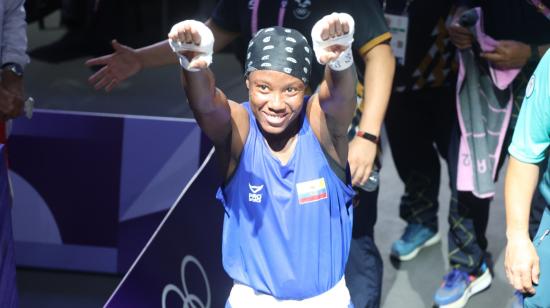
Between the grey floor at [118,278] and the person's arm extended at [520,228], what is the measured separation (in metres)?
1.32

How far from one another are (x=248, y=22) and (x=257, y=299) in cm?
96

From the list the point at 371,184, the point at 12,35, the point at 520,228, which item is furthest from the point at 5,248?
the point at 520,228

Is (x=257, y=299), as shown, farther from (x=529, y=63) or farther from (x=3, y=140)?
(x=529, y=63)

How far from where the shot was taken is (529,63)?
3.29 m

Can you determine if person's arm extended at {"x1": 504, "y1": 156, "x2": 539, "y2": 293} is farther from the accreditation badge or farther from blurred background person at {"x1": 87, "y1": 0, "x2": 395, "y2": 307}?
the accreditation badge

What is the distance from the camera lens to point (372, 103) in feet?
9.25

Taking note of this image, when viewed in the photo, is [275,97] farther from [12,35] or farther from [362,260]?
[12,35]

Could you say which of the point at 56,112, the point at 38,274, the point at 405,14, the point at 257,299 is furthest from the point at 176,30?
the point at 38,274

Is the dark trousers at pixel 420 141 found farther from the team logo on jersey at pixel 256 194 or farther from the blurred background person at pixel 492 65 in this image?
the team logo on jersey at pixel 256 194

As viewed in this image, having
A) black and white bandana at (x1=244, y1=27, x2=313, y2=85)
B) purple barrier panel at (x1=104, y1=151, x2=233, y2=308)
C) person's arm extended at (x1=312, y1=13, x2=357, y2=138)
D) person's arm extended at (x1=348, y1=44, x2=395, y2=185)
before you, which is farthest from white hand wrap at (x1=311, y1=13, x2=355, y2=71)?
purple barrier panel at (x1=104, y1=151, x2=233, y2=308)

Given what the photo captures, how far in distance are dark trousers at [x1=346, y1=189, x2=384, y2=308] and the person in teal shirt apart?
792 millimetres

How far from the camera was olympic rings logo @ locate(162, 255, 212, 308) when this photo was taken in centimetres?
308

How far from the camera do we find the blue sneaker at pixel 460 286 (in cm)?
364

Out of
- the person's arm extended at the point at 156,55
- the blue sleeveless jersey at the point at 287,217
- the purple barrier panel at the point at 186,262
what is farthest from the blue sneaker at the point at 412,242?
the blue sleeveless jersey at the point at 287,217
